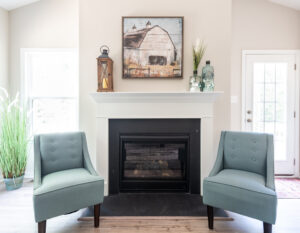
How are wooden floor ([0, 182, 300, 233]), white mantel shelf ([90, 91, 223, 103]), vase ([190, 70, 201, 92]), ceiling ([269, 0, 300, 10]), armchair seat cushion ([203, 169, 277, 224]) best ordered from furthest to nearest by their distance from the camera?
ceiling ([269, 0, 300, 10]), vase ([190, 70, 201, 92]), white mantel shelf ([90, 91, 223, 103]), wooden floor ([0, 182, 300, 233]), armchair seat cushion ([203, 169, 277, 224])

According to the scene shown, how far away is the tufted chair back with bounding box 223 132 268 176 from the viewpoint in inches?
76.0

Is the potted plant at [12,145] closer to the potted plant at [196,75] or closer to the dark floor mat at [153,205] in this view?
the dark floor mat at [153,205]

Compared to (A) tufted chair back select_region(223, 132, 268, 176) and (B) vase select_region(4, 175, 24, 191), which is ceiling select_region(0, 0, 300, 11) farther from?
(B) vase select_region(4, 175, 24, 191)

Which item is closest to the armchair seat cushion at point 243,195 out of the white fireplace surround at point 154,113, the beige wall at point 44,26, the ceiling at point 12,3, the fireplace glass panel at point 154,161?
the white fireplace surround at point 154,113

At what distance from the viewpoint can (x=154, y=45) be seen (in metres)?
2.43

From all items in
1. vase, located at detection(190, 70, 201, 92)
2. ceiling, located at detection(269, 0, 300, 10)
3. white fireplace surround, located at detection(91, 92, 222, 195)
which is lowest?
white fireplace surround, located at detection(91, 92, 222, 195)

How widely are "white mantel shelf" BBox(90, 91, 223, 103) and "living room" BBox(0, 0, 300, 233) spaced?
0.05 feet

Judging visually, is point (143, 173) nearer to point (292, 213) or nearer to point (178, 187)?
point (178, 187)

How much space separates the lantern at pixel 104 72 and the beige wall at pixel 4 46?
1629 mm

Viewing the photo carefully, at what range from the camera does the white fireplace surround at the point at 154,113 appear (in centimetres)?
235

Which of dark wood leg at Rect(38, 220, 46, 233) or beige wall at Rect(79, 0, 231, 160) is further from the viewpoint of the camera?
beige wall at Rect(79, 0, 231, 160)

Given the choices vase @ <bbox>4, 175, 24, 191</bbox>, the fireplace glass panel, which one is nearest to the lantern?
the fireplace glass panel

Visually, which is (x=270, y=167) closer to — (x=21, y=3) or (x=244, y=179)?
(x=244, y=179)

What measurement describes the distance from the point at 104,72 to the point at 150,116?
2.55 ft
